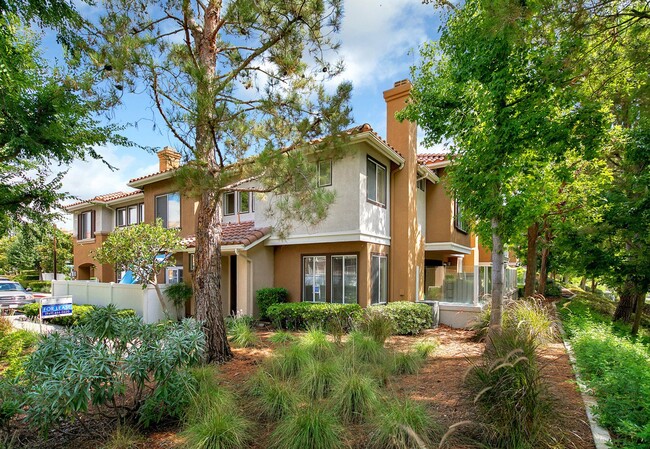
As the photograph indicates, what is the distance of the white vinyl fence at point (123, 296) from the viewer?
14.4m

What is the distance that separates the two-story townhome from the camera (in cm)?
1284

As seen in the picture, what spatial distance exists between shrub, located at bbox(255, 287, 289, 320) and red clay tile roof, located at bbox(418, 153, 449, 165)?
854 centimetres

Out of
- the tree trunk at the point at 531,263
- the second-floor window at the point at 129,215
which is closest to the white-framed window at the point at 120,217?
the second-floor window at the point at 129,215

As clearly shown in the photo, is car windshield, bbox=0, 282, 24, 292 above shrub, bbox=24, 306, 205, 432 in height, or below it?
below

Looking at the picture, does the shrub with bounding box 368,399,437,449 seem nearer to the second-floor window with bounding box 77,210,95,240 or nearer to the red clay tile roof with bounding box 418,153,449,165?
the red clay tile roof with bounding box 418,153,449,165

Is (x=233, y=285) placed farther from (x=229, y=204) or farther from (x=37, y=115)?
(x=37, y=115)

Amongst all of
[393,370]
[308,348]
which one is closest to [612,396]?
[393,370]

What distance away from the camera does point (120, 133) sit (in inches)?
424

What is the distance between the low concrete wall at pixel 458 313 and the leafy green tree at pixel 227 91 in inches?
311

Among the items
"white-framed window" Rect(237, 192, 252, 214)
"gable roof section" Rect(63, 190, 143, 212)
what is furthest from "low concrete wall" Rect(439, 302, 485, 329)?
"gable roof section" Rect(63, 190, 143, 212)

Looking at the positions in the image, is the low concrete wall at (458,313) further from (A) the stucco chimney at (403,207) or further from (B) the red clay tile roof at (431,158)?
(B) the red clay tile roof at (431,158)

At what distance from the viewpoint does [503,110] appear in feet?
26.6

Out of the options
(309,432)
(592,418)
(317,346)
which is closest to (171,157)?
(317,346)

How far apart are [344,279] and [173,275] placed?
8976 mm
